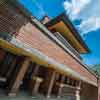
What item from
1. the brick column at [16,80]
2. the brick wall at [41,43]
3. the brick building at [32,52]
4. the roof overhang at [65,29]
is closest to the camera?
the brick building at [32,52]

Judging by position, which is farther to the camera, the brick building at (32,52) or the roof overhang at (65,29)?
the roof overhang at (65,29)

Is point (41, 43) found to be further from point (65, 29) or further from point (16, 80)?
point (65, 29)

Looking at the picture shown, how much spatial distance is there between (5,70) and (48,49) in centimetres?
215

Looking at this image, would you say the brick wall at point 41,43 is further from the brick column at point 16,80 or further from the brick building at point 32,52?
the brick column at point 16,80

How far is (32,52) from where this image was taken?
434cm

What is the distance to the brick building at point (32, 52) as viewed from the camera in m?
3.83

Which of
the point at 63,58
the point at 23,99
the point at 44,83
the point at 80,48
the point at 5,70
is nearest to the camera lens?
the point at 23,99

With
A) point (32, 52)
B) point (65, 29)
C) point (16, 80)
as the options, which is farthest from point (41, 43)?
point (65, 29)

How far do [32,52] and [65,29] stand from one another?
5.31m

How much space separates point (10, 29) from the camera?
3.77 metres

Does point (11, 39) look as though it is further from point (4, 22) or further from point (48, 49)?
point (48, 49)

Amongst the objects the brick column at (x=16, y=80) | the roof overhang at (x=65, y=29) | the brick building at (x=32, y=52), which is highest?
the roof overhang at (x=65, y=29)

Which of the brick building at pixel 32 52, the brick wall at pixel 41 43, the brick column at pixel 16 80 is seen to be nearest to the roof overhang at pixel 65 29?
the brick building at pixel 32 52

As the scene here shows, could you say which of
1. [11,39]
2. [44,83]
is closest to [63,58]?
[44,83]
